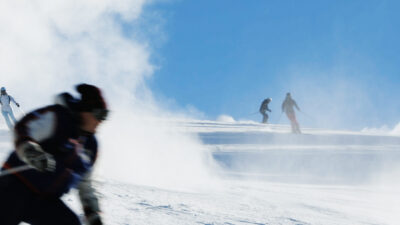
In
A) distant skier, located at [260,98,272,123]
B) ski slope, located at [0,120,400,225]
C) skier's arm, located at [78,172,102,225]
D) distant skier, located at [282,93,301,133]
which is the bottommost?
skier's arm, located at [78,172,102,225]

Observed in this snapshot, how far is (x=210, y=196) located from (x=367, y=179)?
6.69m

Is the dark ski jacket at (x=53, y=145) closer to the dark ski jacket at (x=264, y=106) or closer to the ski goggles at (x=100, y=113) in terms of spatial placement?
the ski goggles at (x=100, y=113)

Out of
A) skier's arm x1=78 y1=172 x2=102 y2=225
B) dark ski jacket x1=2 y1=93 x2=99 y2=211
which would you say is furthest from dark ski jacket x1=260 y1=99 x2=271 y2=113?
dark ski jacket x1=2 y1=93 x2=99 y2=211

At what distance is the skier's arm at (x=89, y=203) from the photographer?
249 cm

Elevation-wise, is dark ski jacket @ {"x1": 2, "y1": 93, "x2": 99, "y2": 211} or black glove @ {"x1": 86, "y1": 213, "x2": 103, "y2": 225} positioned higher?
dark ski jacket @ {"x1": 2, "y1": 93, "x2": 99, "y2": 211}

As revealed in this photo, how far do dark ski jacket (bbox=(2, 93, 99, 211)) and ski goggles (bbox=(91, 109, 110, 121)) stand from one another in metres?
0.10

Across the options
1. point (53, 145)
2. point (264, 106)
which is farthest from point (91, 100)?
point (264, 106)

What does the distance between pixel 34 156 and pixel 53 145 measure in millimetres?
164

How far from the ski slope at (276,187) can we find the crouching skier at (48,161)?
461 millimetres

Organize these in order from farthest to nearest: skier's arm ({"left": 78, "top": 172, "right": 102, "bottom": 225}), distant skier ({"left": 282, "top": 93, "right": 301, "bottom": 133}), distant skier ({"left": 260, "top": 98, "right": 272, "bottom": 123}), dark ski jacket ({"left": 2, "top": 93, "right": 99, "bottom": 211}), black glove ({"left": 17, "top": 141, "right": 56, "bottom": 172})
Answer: distant skier ({"left": 260, "top": 98, "right": 272, "bottom": 123}) < distant skier ({"left": 282, "top": 93, "right": 301, "bottom": 133}) < skier's arm ({"left": 78, "top": 172, "right": 102, "bottom": 225}) < dark ski jacket ({"left": 2, "top": 93, "right": 99, "bottom": 211}) < black glove ({"left": 17, "top": 141, "right": 56, "bottom": 172})

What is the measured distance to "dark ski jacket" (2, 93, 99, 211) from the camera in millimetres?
2176

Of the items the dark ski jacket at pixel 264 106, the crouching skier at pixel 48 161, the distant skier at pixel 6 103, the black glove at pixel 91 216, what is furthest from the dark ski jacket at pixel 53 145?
the dark ski jacket at pixel 264 106

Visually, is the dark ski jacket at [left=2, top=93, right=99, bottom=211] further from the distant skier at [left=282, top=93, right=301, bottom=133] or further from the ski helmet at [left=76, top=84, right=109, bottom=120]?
the distant skier at [left=282, top=93, right=301, bottom=133]

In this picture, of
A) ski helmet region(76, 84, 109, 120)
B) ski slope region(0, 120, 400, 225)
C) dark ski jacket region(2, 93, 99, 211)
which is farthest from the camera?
ski slope region(0, 120, 400, 225)
